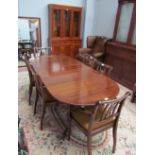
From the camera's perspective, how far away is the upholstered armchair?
4.23m

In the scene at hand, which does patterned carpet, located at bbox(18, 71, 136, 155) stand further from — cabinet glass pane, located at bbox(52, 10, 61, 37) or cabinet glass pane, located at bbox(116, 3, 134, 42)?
cabinet glass pane, located at bbox(52, 10, 61, 37)

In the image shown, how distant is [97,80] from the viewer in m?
2.00

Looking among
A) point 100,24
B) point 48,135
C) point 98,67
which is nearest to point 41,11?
point 100,24

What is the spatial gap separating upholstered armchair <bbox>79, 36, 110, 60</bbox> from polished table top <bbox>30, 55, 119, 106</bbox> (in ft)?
5.96

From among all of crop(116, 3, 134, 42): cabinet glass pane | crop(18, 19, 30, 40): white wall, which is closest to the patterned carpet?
crop(116, 3, 134, 42): cabinet glass pane

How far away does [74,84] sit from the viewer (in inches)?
72.9

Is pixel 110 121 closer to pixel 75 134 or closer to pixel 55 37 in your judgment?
pixel 75 134

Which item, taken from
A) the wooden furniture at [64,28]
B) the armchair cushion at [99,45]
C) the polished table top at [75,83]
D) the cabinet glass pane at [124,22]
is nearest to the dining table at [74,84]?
the polished table top at [75,83]

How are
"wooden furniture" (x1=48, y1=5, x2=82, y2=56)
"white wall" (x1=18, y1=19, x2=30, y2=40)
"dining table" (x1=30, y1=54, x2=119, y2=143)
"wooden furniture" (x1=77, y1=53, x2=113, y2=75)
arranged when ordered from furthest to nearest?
"wooden furniture" (x1=48, y1=5, x2=82, y2=56)
"white wall" (x1=18, y1=19, x2=30, y2=40)
"wooden furniture" (x1=77, y1=53, x2=113, y2=75)
"dining table" (x1=30, y1=54, x2=119, y2=143)

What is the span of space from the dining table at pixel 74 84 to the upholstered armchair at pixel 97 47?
1.82m

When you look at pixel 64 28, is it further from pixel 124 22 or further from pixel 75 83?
pixel 75 83
